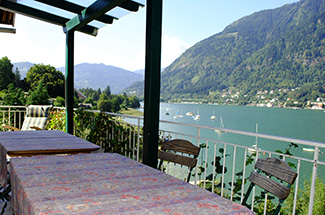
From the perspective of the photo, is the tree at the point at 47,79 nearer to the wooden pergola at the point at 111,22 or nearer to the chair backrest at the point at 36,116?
the chair backrest at the point at 36,116

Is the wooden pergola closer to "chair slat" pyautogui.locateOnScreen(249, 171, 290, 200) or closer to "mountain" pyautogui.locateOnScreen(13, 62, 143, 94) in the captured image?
"chair slat" pyautogui.locateOnScreen(249, 171, 290, 200)

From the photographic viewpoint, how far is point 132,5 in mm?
3822

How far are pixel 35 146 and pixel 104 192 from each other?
5.18 ft

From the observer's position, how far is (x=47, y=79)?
3056 centimetres

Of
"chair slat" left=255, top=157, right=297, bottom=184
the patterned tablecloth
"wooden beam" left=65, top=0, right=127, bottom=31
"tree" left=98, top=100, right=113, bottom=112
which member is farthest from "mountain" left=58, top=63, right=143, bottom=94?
"chair slat" left=255, top=157, right=297, bottom=184

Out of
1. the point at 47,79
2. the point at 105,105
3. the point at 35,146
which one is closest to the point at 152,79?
the point at 35,146

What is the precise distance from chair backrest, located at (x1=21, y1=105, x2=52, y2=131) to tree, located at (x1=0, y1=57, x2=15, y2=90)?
29.0 meters

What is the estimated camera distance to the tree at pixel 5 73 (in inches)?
1203

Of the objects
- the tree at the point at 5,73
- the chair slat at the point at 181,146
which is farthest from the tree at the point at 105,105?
the chair slat at the point at 181,146

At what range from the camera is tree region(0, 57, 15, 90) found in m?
30.6

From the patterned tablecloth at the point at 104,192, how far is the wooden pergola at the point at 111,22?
37.9 inches

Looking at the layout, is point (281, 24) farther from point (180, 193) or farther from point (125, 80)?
point (180, 193)

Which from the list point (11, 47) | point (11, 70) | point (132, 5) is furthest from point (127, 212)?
point (11, 47)

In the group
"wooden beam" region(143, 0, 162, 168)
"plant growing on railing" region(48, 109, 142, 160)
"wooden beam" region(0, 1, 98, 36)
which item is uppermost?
"wooden beam" region(0, 1, 98, 36)
